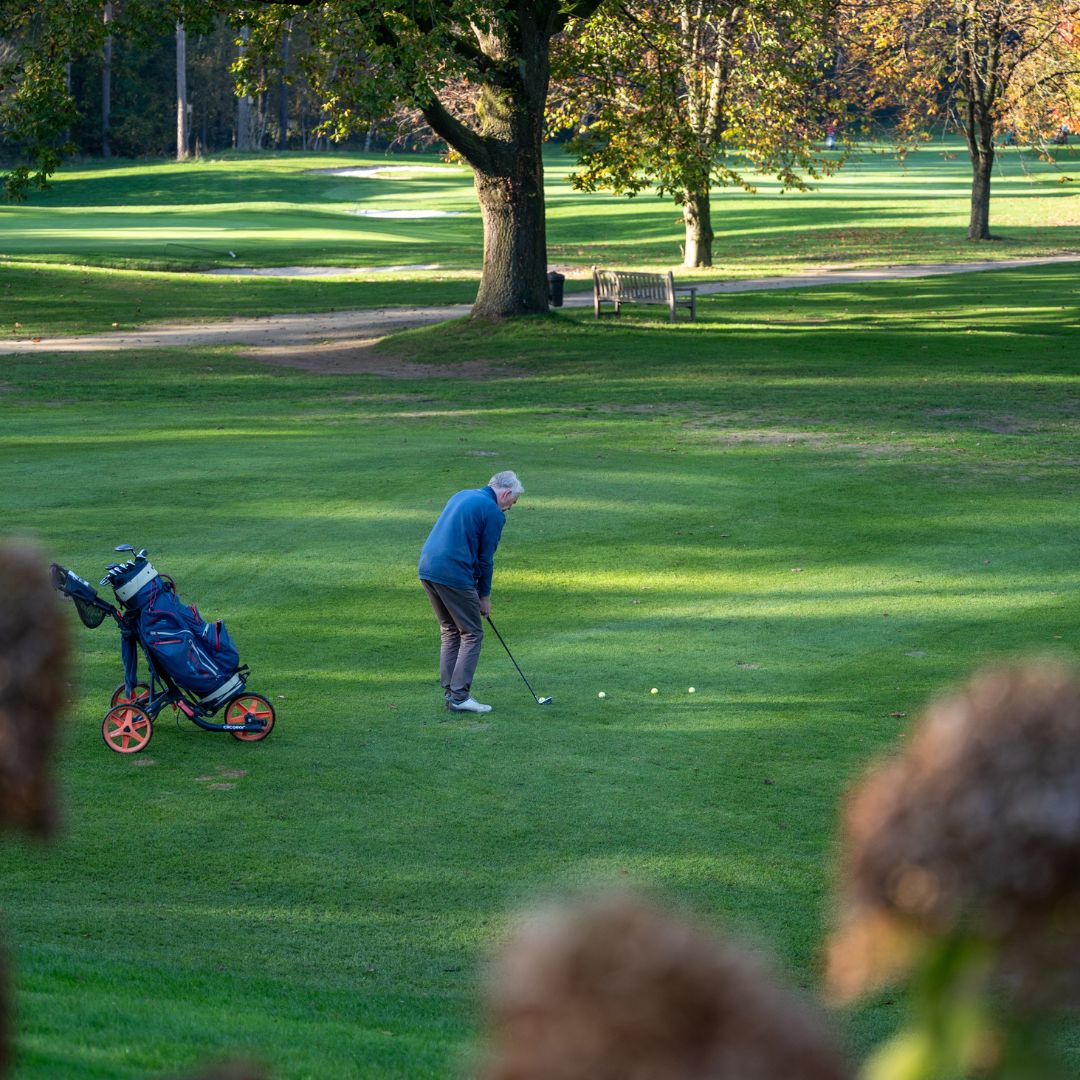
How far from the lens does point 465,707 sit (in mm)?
11305

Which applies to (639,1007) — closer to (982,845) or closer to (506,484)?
(982,845)

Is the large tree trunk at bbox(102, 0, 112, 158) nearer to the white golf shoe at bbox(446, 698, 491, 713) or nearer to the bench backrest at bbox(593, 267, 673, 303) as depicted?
the bench backrest at bbox(593, 267, 673, 303)

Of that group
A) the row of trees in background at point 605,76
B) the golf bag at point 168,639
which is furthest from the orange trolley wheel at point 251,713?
the row of trees in background at point 605,76

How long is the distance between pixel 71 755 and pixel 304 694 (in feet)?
5.90

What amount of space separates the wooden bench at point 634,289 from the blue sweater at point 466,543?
2429cm

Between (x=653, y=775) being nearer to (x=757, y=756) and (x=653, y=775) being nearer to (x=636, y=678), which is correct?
(x=757, y=756)

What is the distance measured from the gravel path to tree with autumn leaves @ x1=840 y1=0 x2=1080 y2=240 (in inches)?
295

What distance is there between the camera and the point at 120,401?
2691cm

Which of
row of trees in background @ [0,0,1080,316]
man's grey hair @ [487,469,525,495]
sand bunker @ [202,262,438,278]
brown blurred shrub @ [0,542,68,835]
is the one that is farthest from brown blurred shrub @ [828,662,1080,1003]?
sand bunker @ [202,262,438,278]

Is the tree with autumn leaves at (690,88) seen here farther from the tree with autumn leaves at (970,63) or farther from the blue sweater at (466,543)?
the blue sweater at (466,543)

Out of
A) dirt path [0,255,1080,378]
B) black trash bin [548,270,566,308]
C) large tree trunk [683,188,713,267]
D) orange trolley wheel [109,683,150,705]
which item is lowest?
orange trolley wheel [109,683,150,705]

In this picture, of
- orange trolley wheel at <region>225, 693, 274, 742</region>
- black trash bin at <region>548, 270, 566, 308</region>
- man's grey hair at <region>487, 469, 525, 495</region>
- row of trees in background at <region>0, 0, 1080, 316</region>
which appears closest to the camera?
orange trolley wheel at <region>225, 693, 274, 742</region>

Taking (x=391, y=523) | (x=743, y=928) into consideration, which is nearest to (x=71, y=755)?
(x=743, y=928)

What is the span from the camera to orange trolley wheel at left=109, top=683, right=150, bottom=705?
35.1 ft
